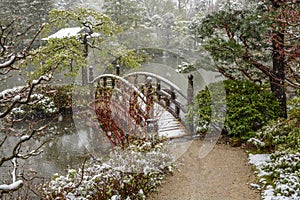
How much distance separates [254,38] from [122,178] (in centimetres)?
431

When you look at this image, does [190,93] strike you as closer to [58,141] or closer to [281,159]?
[281,159]

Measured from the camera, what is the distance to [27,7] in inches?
704

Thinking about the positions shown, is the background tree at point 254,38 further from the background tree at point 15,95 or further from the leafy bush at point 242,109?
the background tree at point 15,95

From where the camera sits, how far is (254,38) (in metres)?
7.00

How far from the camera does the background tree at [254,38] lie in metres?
6.42

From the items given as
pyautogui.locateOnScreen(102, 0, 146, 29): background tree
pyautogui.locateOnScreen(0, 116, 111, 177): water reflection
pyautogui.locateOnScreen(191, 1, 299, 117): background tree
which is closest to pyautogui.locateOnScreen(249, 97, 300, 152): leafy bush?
pyautogui.locateOnScreen(191, 1, 299, 117): background tree

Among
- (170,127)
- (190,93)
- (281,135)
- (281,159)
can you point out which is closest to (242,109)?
(281,135)

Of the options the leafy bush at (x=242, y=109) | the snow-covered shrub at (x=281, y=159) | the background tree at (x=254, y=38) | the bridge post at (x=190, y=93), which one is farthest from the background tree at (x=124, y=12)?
the snow-covered shrub at (x=281, y=159)

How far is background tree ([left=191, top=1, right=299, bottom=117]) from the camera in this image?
6.42m

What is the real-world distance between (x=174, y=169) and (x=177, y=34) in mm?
14364

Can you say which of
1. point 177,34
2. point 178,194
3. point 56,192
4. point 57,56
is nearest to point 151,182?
point 178,194

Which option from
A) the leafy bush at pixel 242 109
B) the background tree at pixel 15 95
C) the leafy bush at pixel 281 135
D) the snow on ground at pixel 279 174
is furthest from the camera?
the leafy bush at pixel 242 109

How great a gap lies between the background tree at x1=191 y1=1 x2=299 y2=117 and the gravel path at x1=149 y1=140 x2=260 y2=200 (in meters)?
1.95

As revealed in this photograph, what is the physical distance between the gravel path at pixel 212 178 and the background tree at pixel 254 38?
1.95 m
